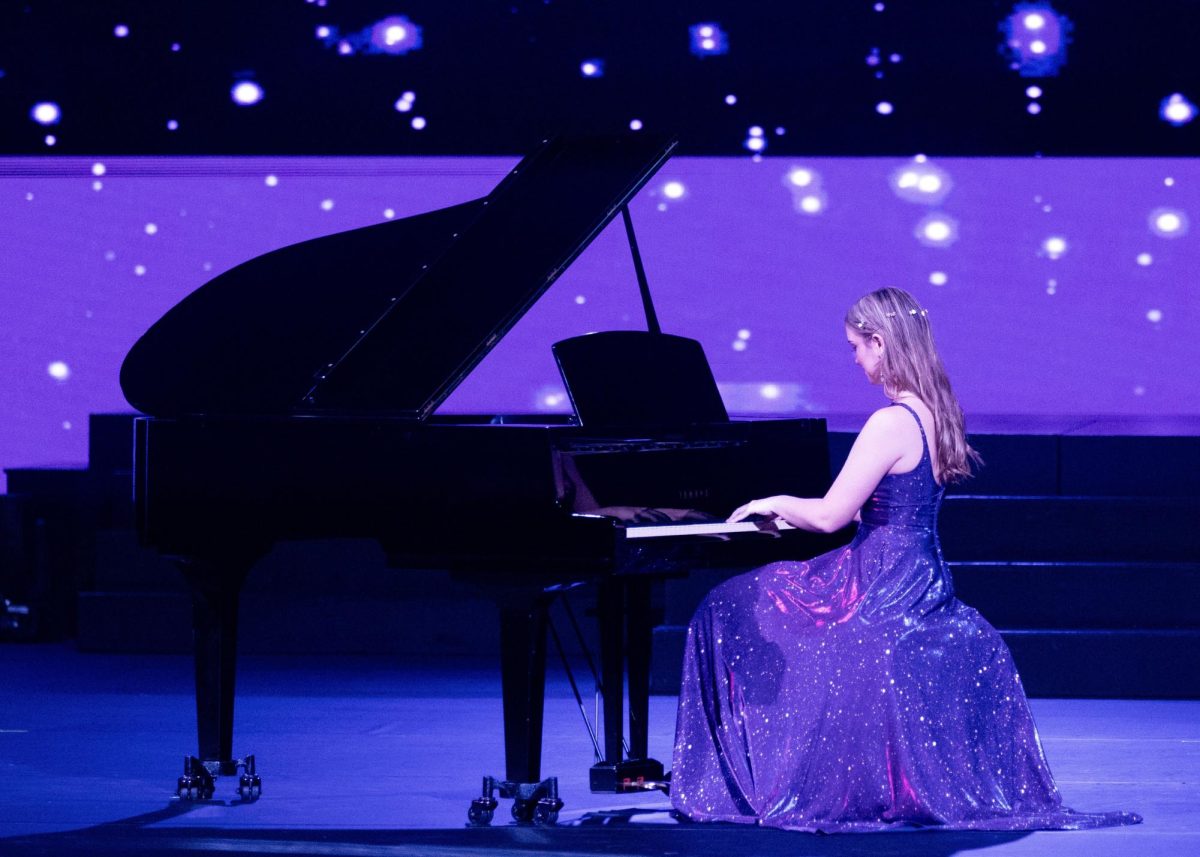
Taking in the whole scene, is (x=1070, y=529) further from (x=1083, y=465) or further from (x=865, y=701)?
(x=865, y=701)

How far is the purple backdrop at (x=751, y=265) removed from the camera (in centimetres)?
693

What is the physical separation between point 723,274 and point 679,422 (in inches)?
135

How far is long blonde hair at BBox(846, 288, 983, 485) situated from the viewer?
3.32m

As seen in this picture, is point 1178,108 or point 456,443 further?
point 1178,108

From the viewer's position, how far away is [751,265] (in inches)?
277

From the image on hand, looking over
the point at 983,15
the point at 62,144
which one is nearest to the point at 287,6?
the point at 62,144

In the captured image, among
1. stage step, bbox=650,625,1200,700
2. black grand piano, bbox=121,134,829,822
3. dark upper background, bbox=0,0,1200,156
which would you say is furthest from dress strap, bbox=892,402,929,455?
dark upper background, bbox=0,0,1200,156

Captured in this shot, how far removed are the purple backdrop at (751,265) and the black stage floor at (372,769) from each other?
169 centimetres

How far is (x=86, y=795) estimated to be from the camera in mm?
3812

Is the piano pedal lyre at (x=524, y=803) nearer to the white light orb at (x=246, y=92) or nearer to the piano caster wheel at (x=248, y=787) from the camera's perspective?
the piano caster wheel at (x=248, y=787)

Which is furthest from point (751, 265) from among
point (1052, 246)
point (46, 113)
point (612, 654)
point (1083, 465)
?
point (612, 654)

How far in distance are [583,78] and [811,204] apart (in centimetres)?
106

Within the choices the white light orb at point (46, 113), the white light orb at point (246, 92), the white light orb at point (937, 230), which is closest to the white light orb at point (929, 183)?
the white light orb at point (937, 230)

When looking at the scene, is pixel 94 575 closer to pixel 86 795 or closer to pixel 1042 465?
pixel 86 795
